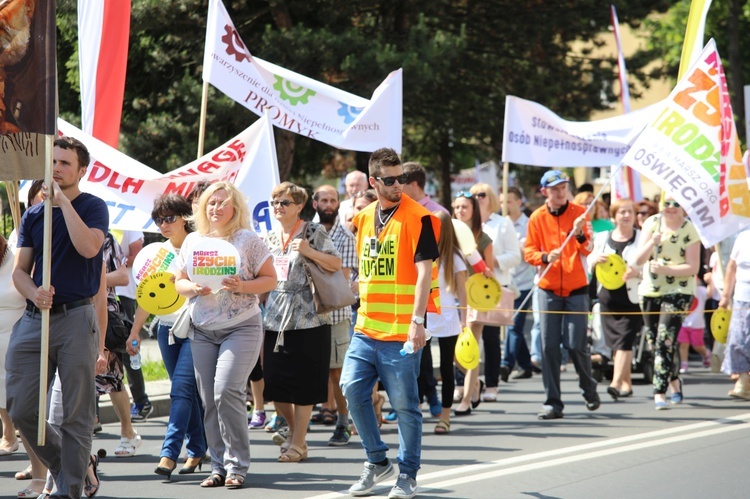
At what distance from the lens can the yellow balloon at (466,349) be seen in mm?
9250

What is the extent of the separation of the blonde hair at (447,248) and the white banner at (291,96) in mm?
1590

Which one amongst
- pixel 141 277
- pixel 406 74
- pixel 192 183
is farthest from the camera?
pixel 406 74

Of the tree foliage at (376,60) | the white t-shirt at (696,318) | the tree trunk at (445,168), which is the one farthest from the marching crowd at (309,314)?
the tree trunk at (445,168)

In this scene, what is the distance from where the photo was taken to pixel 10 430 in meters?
7.97

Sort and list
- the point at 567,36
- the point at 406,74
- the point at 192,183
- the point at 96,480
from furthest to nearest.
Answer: the point at 567,36
the point at 406,74
the point at 192,183
the point at 96,480

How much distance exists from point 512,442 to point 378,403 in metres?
1.21

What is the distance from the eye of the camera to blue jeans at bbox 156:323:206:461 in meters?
6.98

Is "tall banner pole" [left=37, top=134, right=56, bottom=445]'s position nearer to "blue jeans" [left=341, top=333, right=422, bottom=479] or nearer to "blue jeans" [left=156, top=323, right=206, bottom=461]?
"blue jeans" [left=156, top=323, right=206, bottom=461]

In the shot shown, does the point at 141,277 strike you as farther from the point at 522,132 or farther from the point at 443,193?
the point at 443,193

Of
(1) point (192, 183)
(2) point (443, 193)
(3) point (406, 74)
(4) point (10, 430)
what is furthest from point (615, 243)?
(2) point (443, 193)

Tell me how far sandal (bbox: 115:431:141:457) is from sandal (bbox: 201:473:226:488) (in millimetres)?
1333

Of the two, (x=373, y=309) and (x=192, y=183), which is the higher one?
(x=192, y=183)

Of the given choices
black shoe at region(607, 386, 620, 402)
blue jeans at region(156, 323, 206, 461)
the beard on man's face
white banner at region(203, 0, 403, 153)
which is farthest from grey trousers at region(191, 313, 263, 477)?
black shoe at region(607, 386, 620, 402)

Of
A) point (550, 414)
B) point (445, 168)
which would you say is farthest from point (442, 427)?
point (445, 168)
